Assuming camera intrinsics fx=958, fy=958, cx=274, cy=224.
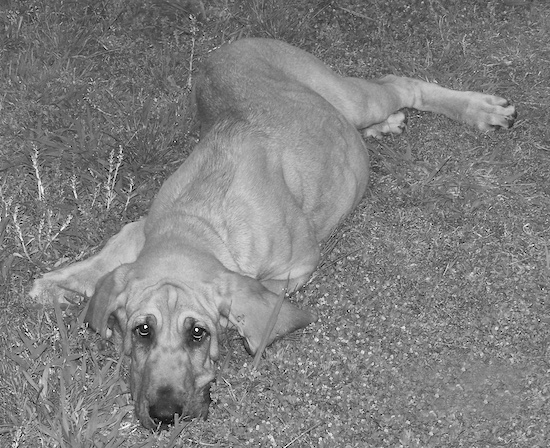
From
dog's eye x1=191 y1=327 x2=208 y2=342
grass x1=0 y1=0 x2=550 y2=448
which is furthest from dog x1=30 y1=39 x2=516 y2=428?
grass x1=0 y1=0 x2=550 y2=448

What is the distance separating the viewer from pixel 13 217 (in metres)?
6.16

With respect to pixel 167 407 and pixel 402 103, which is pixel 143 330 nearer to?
pixel 167 407

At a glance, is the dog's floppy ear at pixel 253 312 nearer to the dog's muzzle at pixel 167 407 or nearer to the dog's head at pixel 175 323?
the dog's head at pixel 175 323

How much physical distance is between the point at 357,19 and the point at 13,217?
349 cm

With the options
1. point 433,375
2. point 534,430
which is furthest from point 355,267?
point 534,430

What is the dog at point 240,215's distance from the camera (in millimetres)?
5000

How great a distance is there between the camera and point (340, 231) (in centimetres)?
658

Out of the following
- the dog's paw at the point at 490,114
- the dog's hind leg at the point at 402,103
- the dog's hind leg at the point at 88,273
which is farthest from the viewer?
the dog's paw at the point at 490,114

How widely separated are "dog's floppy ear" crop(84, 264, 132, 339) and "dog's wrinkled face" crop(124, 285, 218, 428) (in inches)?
4.6

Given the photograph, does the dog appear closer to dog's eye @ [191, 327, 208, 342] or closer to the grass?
dog's eye @ [191, 327, 208, 342]

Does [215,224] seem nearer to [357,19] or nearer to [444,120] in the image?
[444,120]

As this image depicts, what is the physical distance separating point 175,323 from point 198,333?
14cm

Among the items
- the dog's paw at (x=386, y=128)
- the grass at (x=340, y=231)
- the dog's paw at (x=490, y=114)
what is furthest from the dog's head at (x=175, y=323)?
the dog's paw at (x=490, y=114)

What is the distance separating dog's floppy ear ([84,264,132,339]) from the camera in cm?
514
